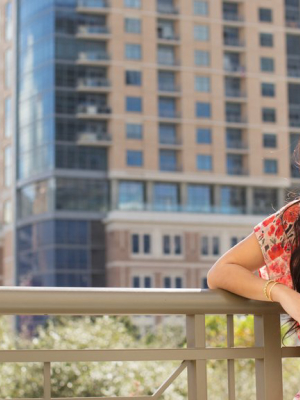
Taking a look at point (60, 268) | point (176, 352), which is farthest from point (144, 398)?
point (60, 268)

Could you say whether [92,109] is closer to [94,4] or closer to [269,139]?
[94,4]

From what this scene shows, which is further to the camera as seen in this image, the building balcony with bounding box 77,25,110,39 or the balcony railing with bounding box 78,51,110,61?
the building balcony with bounding box 77,25,110,39

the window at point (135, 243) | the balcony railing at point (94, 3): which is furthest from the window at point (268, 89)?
the window at point (135, 243)

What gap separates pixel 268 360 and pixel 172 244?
26602mm

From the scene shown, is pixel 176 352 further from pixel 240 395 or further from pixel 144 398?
pixel 240 395

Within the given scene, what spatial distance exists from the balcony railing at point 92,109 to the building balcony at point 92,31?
7.49 ft

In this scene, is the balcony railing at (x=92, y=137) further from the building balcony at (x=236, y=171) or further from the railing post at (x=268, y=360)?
the railing post at (x=268, y=360)

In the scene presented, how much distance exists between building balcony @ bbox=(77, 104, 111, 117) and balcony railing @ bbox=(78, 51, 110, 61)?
1.55 metres

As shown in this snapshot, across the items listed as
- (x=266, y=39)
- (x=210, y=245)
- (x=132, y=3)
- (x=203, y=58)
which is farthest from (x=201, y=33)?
(x=210, y=245)

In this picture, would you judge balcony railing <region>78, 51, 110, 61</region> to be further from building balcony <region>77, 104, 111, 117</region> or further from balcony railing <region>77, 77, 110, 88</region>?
building balcony <region>77, 104, 111, 117</region>

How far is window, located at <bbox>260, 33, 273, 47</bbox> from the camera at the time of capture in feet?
94.1

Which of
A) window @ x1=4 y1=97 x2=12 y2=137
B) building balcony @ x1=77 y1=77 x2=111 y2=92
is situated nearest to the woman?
building balcony @ x1=77 y1=77 x2=111 y2=92

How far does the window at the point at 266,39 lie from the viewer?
28.7 metres

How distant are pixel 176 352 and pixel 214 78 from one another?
27556mm
